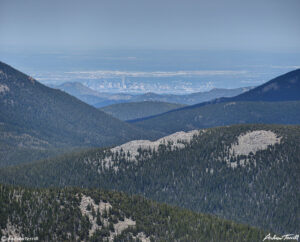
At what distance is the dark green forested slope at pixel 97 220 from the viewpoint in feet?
531

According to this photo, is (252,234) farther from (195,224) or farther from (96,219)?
(96,219)

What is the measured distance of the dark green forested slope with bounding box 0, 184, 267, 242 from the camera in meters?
162

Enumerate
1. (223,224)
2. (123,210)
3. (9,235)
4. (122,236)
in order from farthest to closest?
(223,224)
(123,210)
(122,236)
(9,235)

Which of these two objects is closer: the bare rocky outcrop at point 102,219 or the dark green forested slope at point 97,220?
the dark green forested slope at point 97,220

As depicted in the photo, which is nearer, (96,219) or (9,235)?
(9,235)

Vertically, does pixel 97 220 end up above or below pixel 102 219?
above

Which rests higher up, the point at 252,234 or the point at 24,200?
the point at 24,200

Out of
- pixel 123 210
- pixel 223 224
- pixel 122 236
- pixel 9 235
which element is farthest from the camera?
pixel 223 224

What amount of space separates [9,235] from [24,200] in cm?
2007

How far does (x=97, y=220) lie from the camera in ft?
560

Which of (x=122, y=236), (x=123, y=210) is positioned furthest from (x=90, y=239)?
(x=123, y=210)

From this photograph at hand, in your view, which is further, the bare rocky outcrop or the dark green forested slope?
the bare rocky outcrop

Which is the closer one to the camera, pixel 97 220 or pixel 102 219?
pixel 97 220

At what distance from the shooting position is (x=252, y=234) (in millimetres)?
184750
